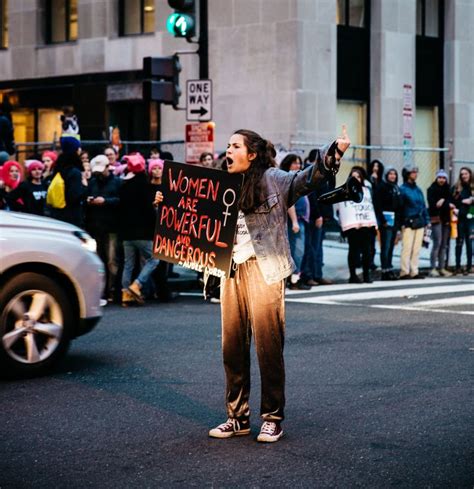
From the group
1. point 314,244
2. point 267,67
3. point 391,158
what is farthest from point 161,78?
point 391,158

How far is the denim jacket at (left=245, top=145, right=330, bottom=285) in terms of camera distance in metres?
6.83

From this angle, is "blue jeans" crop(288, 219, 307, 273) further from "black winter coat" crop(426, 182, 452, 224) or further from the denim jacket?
the denim jacket

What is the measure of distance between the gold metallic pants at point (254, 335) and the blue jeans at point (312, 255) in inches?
410

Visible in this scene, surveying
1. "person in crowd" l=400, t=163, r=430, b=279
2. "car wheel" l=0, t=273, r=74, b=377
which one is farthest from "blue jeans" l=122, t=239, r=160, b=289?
"person in crowd" l=400, t=163, r=430, b=279

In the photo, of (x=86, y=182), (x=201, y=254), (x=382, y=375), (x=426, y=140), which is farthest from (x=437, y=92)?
(x=201, y=254)

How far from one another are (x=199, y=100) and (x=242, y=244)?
12.1 metres

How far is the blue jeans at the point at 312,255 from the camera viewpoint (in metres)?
17.5

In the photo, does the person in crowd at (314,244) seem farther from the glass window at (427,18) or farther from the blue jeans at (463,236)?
the glass window at (427,18)

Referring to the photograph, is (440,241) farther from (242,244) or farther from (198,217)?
(242,244)

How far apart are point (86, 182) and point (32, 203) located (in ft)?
4.68

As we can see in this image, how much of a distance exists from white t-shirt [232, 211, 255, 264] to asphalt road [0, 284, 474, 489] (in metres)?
1.09

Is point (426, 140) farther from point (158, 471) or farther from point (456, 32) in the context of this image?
point (158, 471)

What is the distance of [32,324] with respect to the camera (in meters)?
9.09

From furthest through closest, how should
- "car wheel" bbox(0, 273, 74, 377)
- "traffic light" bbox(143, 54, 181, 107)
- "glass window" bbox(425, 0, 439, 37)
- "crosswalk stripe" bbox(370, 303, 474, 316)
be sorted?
"glass window" bbox(425, 0, 439, 37), "traffic light" bbox(143, 54, 181, 107), "crosswalk stripe" bbox(370, 303, 474, 316), "car wheel" bbox(0, 273, 74, 377)
